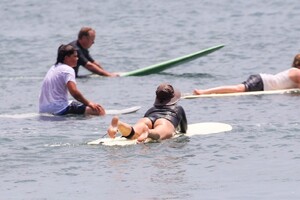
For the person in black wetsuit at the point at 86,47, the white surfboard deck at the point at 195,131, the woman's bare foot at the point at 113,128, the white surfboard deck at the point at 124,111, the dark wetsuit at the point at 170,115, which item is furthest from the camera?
the person in black wetsuit at the point at 86,47

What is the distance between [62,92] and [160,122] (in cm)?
313

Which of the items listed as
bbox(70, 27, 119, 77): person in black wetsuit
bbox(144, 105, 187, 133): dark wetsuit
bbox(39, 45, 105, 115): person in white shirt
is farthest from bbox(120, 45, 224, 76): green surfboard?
bbox(144, 105, 187, 133): dark wetsuit

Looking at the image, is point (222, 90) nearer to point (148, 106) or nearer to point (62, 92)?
point (148, 106)

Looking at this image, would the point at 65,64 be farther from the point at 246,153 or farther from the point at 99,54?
the point at 99,54

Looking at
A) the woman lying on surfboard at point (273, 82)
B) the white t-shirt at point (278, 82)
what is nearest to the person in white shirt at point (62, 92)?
the woman lying on surfboard at point (273, 82)

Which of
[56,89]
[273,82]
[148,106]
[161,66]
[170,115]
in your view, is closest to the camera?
[170,115]

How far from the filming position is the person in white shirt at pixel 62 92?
18.1 m

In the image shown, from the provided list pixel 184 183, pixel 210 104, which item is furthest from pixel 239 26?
pixel 184 183

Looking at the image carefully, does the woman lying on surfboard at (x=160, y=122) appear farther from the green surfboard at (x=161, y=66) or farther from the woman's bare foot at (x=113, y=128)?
the green surfboard at (x=161, y=66)

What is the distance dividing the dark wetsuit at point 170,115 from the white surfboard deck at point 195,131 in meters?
0.18

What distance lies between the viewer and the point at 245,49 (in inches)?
1187

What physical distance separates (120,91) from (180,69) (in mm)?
4532

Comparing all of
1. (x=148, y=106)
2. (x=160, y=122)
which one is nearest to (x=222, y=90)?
(x=148, y=106)

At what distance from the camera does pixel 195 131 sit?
646 inches
